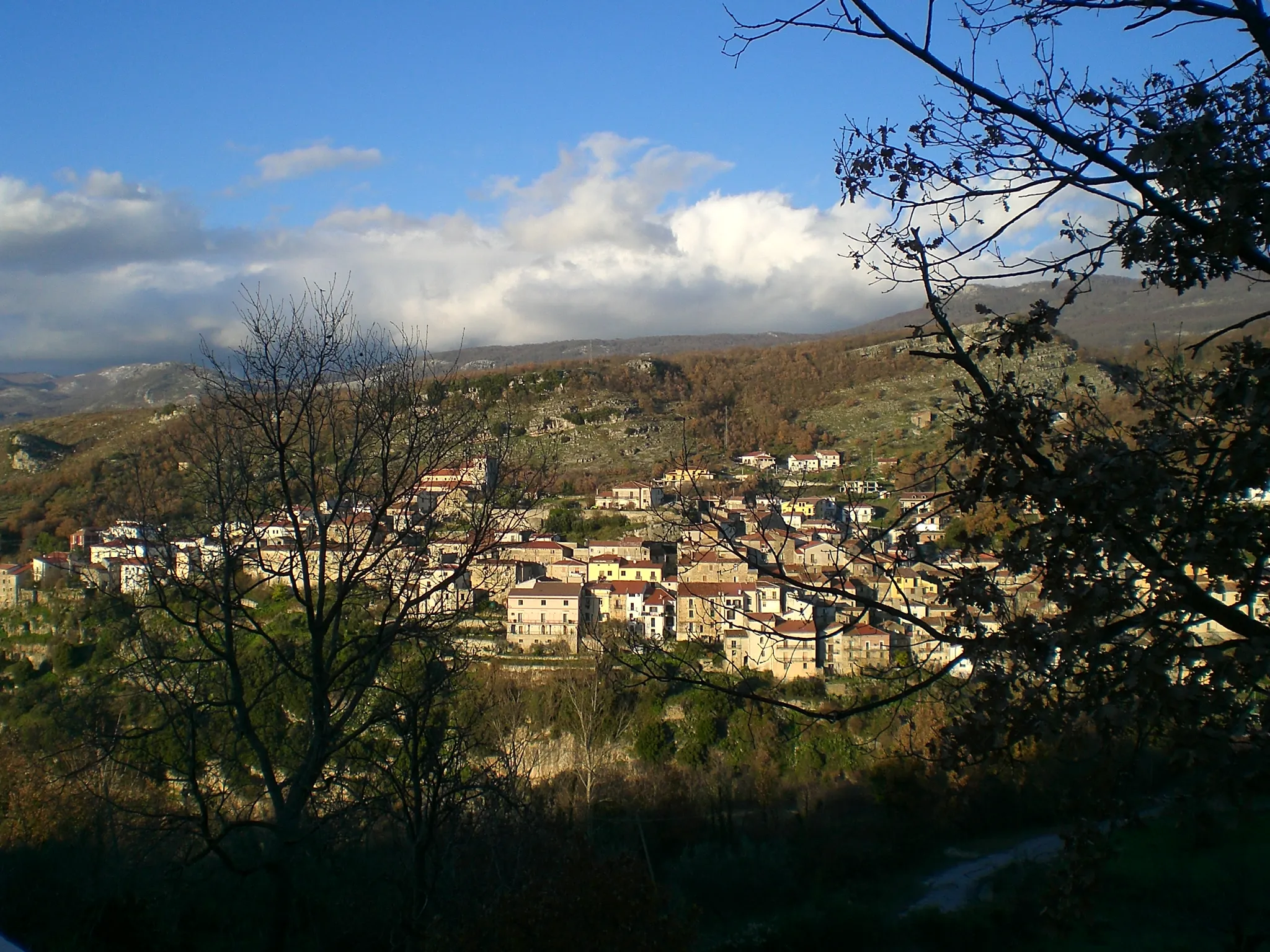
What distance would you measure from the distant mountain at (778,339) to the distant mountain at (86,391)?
0.56 feet

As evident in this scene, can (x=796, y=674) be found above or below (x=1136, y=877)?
below

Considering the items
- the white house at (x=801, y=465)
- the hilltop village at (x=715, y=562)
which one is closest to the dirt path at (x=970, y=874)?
the hilltop village at (x=715, y=562)

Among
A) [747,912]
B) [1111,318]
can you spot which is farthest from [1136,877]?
[1111,318]

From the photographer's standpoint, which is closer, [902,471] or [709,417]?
[902,471]

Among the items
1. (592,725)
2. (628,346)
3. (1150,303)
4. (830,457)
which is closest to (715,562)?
(1150,303)

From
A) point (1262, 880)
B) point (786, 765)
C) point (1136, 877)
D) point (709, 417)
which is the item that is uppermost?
point (709, 417)

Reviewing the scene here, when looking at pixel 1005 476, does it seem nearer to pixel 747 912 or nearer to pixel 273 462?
pixel 273 462

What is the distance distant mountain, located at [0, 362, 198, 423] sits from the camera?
50538 mm

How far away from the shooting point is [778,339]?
265 ft

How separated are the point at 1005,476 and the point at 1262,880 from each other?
6426mm

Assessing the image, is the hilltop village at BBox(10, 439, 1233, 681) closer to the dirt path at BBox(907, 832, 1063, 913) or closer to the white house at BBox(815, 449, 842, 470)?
the dirt path at BBox(907, 832, 1063, 913)

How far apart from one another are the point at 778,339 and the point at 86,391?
218 feet

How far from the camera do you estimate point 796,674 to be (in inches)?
666

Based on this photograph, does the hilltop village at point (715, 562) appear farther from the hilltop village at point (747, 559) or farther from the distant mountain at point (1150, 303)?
the distant mountain at point (1150, 303)
